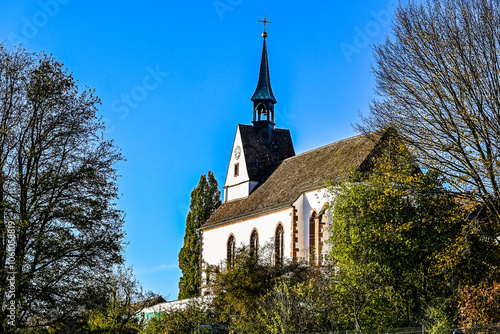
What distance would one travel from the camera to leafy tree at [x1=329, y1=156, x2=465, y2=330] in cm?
2452

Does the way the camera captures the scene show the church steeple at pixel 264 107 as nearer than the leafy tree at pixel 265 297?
No

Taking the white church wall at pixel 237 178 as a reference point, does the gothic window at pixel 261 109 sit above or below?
above

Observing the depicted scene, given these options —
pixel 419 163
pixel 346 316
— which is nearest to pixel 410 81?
pixel 419 163

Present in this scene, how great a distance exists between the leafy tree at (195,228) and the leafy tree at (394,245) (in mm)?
31208

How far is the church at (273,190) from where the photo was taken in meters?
39.8

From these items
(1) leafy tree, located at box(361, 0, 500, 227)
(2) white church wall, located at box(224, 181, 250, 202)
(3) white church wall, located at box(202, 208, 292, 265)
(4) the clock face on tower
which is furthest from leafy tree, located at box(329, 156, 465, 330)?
(4) the clock face on tower

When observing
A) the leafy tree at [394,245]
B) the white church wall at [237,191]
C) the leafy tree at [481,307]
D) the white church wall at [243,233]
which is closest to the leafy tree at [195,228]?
the white church wall at [243,233]

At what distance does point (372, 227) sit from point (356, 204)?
1.19m

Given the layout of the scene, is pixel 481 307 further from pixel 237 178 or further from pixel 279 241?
pixel 237 178

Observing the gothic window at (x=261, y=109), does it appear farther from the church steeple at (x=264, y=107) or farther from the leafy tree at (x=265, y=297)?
the leafy tree at (x=265, y=297)

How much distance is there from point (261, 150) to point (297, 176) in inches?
327

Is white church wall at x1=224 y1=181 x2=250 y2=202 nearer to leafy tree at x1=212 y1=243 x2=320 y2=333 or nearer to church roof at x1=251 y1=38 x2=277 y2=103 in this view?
church roof at x1=251 y1=38 x2=277 y2=103

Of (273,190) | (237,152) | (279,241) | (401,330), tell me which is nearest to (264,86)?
(237,152)

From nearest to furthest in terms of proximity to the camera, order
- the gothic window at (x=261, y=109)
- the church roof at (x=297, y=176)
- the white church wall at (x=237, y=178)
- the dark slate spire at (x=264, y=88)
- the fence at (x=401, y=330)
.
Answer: the fence at (x=401, y=330) → the church roof at (x=297, y=176) → the white church wall at (x=237, y=178) → the dark slate spire at (x=264, y=88) → the gothic window at (x=261, y=109)
